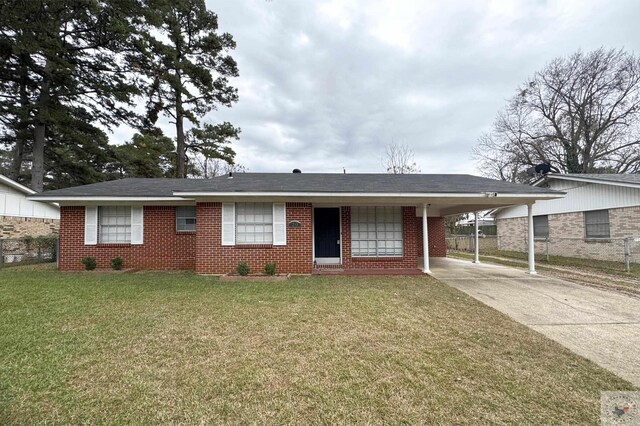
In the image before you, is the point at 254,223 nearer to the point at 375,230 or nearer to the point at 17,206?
the point at 375,230

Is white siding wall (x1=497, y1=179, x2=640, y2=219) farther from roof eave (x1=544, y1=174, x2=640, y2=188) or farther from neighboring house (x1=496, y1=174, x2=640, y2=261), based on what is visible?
roof eave (x1=544, y1=174, x2=640, y2=188)

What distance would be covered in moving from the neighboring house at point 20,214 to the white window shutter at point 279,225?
11612 millimetres

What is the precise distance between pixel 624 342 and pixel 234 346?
5681 millimetres

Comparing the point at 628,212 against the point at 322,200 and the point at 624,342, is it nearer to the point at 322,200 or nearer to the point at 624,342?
the point at 624,342

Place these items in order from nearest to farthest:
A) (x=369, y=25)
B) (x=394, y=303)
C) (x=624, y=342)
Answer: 1. (x=624, y=342)
2. (x=394, y=303)
3. (x=369, y=25)

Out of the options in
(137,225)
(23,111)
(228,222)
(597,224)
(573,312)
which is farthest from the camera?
(23,111)

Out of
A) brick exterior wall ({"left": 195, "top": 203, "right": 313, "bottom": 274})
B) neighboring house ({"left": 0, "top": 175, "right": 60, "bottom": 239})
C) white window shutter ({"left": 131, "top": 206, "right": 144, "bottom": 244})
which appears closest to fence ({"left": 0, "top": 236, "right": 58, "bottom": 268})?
neighboring house ({"left": 0, "top": 175, "right": 60, "bottom": 239})

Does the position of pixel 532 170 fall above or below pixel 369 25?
below

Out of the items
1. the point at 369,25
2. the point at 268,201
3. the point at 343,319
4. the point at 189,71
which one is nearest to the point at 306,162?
the point at 189,71

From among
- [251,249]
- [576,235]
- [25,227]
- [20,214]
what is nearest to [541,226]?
[576,235]

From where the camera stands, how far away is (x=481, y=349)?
3.72 m

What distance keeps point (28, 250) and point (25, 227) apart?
262 cm

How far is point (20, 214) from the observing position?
1392 cm

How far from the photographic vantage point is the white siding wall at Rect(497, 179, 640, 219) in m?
11.9
